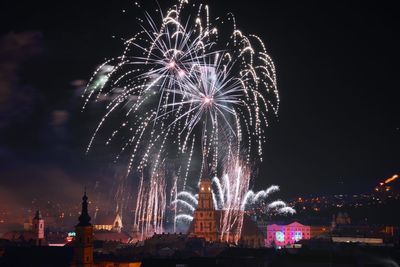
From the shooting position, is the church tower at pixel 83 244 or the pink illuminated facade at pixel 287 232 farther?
the pink illuminated facade at pixel 287 232

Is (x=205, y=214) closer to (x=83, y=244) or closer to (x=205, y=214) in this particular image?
(x=205, y=214)

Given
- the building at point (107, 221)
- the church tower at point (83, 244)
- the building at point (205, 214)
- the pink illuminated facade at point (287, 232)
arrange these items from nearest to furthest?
the church tower at point (83, 244) < the building at point (205, 214) < the building at point (107, 221) < the pink illuminated facade at point (287, 232)

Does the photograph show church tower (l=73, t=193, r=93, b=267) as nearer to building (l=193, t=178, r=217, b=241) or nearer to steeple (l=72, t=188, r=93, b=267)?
steeple (l=72, t=188, r=93, b=267)

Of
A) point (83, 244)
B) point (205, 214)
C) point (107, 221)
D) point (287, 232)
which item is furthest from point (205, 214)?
point (287, 232)

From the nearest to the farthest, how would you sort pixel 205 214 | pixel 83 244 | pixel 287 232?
1. pixel 83 244
2. pixel 205 214
3. pixel 287 232

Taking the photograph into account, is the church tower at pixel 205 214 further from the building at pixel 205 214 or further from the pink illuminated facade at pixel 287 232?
the pink illuminated facade at pixel 287 232

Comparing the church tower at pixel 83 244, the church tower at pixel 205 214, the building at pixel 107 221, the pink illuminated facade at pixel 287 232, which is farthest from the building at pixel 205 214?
the pink illuminated facade at pixel 287 232

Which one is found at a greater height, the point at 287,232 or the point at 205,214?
the point at 205,214

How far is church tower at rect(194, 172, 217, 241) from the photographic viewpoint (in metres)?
116

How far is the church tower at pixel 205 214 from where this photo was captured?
116 m

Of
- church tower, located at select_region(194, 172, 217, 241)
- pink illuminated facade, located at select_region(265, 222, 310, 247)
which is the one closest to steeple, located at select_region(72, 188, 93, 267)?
church tower, located at select_region(194, 172, 217, 241)

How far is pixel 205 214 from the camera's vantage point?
116m

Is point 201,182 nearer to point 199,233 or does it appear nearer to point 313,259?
point 199,233

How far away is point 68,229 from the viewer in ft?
592
